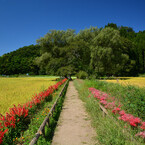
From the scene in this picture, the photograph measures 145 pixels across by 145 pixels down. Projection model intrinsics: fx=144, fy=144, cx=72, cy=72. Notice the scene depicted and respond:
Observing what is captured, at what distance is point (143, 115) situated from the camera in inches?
181

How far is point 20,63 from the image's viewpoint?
97.2 meters

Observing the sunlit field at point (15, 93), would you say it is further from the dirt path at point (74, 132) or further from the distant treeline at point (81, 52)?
the distant treeline at point (81, 52)

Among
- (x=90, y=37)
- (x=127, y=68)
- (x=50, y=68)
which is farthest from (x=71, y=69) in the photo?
(x=127, y=68)

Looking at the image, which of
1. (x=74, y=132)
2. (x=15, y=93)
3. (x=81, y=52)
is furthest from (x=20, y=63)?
(x=74, y=132)

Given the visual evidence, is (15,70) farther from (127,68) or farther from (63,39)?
(127,68)

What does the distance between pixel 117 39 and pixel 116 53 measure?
396cm

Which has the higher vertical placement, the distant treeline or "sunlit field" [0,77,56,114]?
the distant treeline

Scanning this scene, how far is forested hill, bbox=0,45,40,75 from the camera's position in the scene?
9394cm

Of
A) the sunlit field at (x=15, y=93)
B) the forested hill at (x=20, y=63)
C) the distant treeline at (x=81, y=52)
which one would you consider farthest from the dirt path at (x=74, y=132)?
the forested hill at (x=20, y=63)

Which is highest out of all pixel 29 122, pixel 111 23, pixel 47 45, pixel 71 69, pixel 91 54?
pixel 111 23

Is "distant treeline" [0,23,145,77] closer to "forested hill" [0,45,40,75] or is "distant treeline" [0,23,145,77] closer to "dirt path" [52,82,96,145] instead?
"dirt path" [52,82,96,145]

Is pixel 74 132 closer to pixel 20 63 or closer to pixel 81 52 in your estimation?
pixel 81 52

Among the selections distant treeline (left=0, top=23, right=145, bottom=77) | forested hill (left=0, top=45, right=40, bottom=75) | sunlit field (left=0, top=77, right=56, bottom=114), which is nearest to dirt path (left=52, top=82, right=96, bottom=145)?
sunlit field (left=0, top=77, right=56, bottom=114)

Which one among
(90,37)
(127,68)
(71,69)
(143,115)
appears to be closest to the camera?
(143,115)
